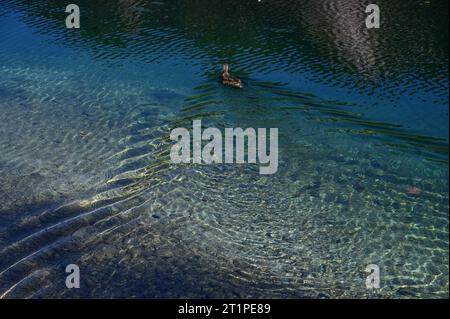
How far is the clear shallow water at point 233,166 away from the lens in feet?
45.3

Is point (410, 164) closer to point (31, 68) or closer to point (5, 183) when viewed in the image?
point (5, 183)

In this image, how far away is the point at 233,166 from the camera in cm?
1847

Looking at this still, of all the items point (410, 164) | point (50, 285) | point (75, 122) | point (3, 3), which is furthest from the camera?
point (3, 3)

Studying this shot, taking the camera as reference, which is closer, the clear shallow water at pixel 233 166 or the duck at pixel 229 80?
the clear shallow water at pixel 233 166

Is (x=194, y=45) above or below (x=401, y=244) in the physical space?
above

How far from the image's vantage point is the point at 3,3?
38.1 metres

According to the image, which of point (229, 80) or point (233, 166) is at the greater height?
point (229, 80)

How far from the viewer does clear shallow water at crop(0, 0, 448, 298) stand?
45.3ft

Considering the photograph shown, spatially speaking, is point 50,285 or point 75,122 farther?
point 75,122

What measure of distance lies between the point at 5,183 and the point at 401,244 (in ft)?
46.6

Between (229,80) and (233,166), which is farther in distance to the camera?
(229,80)

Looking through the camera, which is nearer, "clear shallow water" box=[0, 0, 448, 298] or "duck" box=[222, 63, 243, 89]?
"clear shallow water" box=[0, 0, 448, 298]
